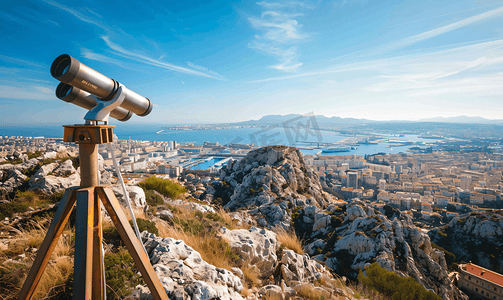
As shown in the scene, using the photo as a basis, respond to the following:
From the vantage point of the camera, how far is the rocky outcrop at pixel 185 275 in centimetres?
214

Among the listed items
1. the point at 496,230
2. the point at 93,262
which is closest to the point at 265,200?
the point at 93,262

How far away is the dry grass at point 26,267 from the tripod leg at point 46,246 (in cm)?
81

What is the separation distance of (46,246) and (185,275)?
4.79 ft

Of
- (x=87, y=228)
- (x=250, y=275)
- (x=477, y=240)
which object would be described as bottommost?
(x=477, y=240)

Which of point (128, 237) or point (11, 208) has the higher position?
point (128, 237)

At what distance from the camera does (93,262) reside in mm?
1346

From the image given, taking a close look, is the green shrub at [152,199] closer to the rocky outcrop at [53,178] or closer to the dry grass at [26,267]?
the rocky outcrop at [53,178]

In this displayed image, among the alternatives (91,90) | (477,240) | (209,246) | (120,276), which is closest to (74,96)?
(91,90)

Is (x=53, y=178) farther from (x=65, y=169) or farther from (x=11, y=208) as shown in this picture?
(x=11, y=208)

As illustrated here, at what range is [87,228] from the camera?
122 cm

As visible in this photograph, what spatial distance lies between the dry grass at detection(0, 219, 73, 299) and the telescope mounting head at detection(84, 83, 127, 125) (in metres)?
1.59

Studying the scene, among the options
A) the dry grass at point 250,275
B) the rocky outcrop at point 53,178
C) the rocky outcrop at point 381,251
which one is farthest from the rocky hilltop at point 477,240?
the rocky outcrop at point 53,178

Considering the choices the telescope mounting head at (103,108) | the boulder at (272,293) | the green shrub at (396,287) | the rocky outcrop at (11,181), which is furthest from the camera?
the green shrub at (396,287)

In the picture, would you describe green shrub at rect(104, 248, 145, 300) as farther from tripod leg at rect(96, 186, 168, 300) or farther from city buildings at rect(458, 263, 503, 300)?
city buildings at rect(458, 263, 503, 300)
